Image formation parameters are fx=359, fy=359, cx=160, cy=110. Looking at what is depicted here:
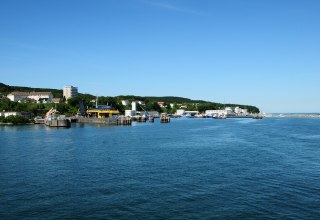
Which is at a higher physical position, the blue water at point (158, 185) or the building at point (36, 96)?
the building at point (36, 96)

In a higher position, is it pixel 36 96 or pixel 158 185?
pixel 36 96

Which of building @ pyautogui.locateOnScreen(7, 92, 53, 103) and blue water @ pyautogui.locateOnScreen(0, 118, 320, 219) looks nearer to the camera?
blue water @ pyautogui.locateOnScreen(0, 118, 320, 219)

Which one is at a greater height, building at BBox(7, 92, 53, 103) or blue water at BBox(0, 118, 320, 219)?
building at BBox(7, 92, 53, 103)

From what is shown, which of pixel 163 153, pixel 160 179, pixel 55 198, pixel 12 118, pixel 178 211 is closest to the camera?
pixel 178 211

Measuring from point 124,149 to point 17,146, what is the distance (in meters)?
11.3

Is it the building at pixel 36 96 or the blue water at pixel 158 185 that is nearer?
the blue water at pixel 158 185

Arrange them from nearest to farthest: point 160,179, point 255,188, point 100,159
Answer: point 255,188 → point 160,179 → point 100,159

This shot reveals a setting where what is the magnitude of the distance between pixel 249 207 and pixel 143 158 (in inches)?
590

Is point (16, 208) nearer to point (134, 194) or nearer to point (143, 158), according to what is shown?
point (134, 194)

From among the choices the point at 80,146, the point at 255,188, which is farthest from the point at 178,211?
the point at 80,146

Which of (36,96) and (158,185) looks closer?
(158,185)

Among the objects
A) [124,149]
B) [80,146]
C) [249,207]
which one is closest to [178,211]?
[249,207]

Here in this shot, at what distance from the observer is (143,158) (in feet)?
99.5

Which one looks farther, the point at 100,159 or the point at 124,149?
the point at 124,149
